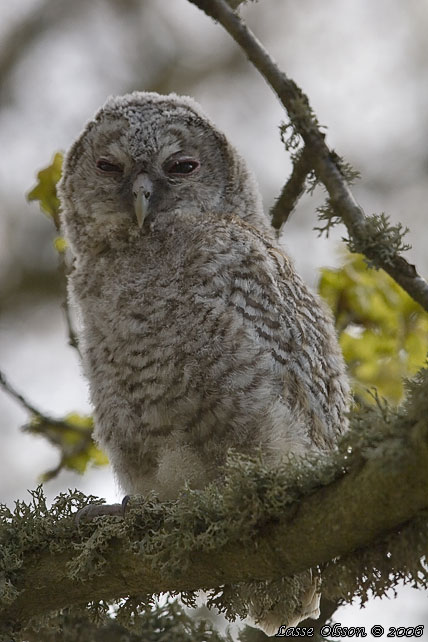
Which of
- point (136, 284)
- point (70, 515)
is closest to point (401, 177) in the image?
point (136, 284)

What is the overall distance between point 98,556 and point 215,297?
1.02 m

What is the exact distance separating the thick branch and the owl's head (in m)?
1.36

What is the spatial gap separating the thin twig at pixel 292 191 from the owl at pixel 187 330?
12cm

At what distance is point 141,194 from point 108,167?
0.36 meters

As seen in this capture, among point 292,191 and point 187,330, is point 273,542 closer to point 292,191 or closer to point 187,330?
point 187,330

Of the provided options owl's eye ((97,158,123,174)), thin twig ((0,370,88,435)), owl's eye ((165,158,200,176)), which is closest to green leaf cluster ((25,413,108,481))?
thin twig ((0,370,88,435))

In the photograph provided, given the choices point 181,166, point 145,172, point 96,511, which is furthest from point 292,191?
point 96,511

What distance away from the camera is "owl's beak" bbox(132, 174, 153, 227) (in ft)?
11.6

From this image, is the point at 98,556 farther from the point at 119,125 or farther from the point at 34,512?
the point at 119,125

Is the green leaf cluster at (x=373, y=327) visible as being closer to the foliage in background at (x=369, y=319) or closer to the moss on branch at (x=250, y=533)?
the foliage in background at (x=369, y=319)

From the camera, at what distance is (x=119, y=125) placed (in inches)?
156

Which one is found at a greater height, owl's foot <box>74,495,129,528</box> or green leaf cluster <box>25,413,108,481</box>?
green leaf cluster <box>25,413,108,481</box>

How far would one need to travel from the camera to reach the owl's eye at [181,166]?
385cm

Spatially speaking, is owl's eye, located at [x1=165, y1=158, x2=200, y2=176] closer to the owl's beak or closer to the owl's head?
the owl's head
